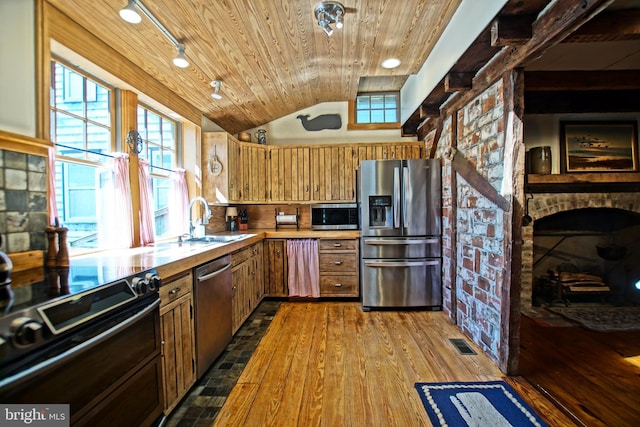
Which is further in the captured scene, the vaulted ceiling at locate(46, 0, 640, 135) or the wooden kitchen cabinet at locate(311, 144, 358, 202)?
the wooden kitchen cabinet at locate(311, 144, 358, 202)

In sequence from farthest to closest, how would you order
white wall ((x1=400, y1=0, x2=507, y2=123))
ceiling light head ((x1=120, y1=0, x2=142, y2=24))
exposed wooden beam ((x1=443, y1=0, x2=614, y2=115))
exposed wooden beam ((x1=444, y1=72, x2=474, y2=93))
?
1. exposed wooden beam ((x1=444, y1=72, x2=474, y2=93))
2. white wall ((x1=400, y1=0, x2=507, y2=123))
3. ceiling light head ((x1=120, y1=0, x2=142, y2=24))
4. exposed wooden beam ((x1=443, y1=0, x2=614, y2=115))

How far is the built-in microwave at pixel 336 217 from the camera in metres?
4.12

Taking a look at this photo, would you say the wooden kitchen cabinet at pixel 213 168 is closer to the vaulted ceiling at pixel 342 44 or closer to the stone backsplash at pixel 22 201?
the vaulted ceiling at pixel 342 44

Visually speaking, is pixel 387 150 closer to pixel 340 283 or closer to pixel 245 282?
pixel 340 283

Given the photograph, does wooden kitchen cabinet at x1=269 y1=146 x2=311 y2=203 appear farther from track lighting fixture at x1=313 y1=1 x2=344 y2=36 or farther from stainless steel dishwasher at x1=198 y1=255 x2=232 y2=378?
track lighting fixture at x1=313 y1=1 x2=344 y2=36

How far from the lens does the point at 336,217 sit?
4141 millimetres

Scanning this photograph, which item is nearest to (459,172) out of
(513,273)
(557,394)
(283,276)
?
(513,273)

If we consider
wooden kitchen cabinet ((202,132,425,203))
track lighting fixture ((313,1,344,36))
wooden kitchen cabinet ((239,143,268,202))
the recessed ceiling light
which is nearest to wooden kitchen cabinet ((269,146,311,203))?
wooden kitchen cabinet ((202,132,425,203))

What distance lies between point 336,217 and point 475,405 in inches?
108

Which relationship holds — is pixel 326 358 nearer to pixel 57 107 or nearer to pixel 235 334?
pixel 235 334

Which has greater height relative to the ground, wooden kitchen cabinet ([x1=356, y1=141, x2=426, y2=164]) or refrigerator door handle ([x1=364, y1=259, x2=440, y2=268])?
wooden kitchen cabinet ([x1=356, y1=141, x2=426, y2=164])

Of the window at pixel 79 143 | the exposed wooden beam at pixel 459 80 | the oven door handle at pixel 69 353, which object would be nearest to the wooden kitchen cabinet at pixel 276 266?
the window at pixel 79 143

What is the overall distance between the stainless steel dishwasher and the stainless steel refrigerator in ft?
5.60

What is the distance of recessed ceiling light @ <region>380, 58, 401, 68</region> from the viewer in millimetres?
3012
